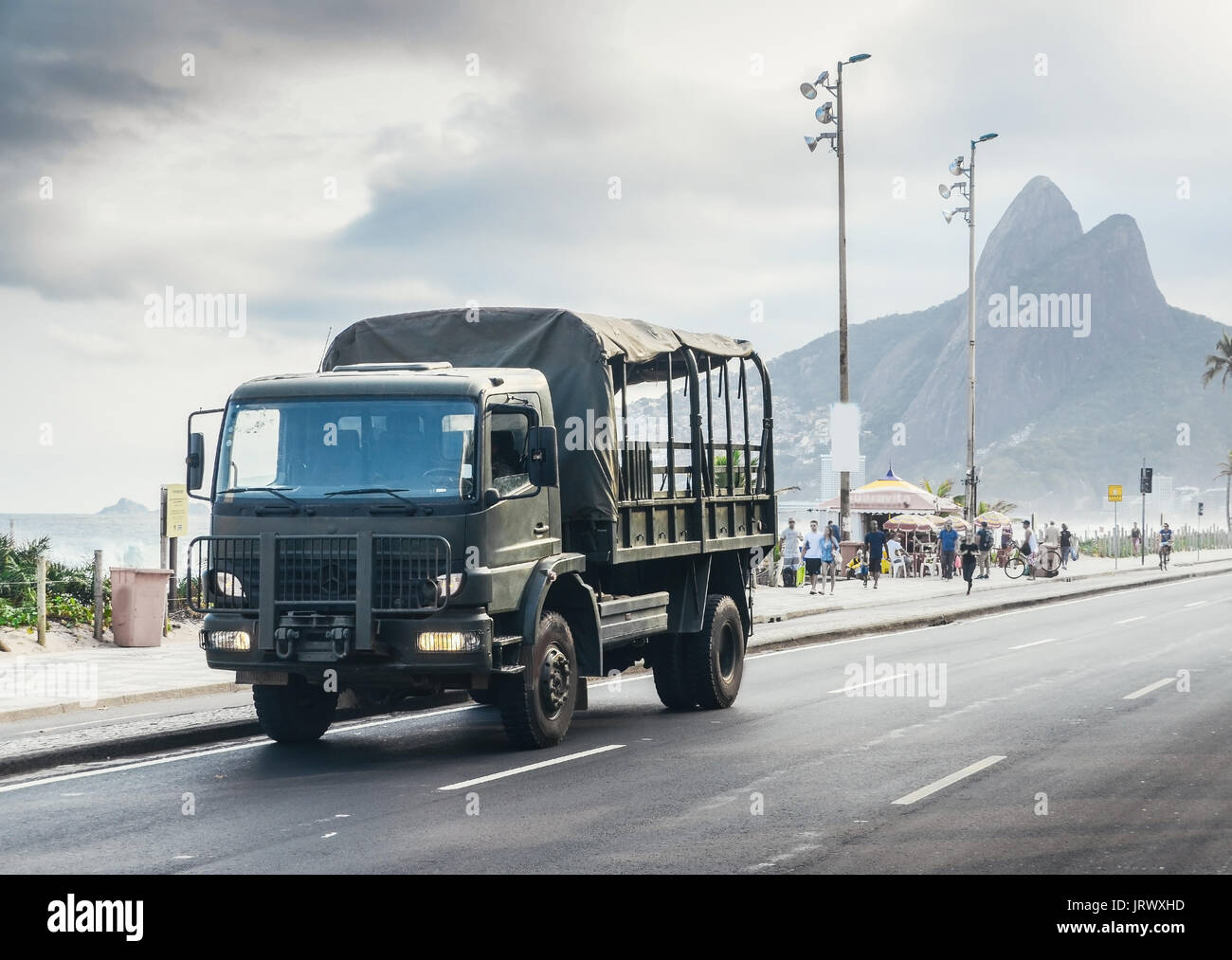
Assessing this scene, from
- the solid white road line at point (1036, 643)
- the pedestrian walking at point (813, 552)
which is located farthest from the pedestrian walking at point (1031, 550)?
the solid white road line at point (1036, 643)

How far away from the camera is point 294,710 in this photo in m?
12.1

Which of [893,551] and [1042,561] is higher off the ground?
[893,551]

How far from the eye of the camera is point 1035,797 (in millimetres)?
9305

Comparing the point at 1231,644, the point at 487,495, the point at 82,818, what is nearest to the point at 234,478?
the point at 487,495

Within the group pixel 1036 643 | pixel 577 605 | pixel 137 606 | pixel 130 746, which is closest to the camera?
pixel 577 605

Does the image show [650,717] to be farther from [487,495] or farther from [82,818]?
[82,818]

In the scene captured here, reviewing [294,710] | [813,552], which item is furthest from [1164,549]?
[294,710]

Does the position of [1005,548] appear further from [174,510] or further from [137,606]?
[137,606]

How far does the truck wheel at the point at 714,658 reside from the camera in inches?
561

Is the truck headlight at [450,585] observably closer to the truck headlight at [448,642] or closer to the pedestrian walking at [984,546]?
the truck headlight at [448,642]

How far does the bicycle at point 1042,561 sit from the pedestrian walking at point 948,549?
10.1 ft

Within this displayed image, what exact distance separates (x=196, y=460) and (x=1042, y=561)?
39951 mm

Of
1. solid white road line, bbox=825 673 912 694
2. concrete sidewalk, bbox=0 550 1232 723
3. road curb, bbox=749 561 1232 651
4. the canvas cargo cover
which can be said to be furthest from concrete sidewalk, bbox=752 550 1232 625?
the canvas cargo cover
